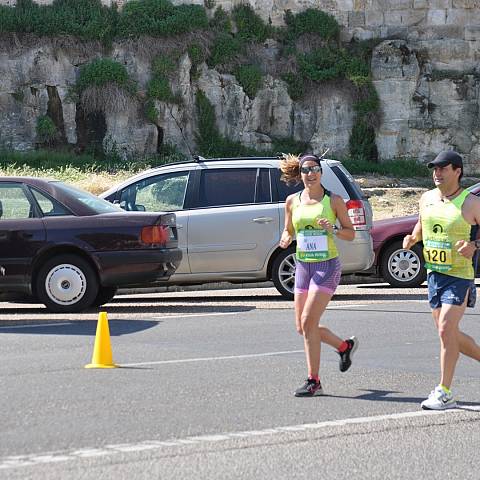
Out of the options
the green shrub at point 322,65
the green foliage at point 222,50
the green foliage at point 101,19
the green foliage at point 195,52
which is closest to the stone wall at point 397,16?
the green shrub at point 322,65

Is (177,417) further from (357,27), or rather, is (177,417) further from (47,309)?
(357,27)

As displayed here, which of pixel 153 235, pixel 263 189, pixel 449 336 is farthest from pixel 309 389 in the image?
pixel 263 189

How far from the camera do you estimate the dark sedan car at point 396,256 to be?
16.8 metres

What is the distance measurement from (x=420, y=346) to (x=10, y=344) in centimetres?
360

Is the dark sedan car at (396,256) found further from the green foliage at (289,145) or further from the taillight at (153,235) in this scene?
the green foliage at (289,145)

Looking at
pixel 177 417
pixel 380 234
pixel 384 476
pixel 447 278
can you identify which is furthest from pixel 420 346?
pixel 380 234

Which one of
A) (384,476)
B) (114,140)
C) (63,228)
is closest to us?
(384,476)

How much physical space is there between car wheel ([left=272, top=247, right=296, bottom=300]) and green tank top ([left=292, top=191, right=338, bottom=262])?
6.36m

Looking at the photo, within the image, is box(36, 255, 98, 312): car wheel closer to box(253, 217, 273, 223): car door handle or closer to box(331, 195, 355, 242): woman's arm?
box(253, 217, 273, 223): car door handle

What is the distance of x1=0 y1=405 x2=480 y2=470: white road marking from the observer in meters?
6.39

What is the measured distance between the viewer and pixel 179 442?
686 centimetres

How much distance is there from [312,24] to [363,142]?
454 cm

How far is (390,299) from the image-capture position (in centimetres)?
1512

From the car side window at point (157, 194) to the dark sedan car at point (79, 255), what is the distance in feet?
5.83
